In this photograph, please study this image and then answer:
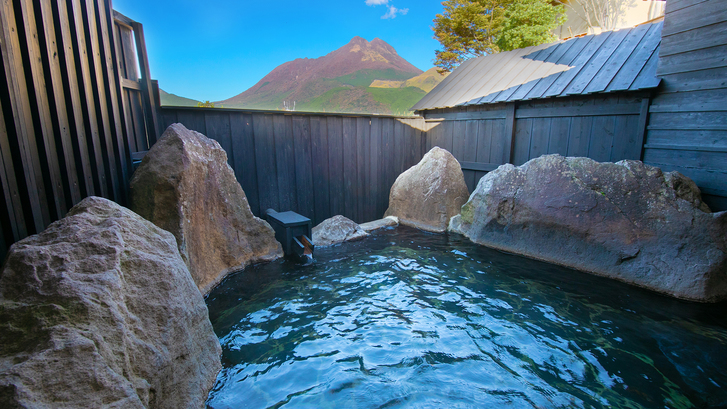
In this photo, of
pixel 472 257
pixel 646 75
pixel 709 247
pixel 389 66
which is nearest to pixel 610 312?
pixel 709 247

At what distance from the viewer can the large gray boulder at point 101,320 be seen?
1.47 meters

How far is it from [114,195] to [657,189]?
6.21 metres

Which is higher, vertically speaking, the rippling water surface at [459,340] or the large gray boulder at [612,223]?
the large gray boulder at [612,223]

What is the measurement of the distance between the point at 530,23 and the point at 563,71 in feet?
26.4

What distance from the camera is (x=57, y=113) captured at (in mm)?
2750

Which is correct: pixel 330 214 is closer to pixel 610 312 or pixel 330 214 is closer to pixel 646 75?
pixel 610 312

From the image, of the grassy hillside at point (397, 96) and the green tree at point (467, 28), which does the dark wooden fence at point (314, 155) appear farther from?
the grassy hillside at point (397, 96)

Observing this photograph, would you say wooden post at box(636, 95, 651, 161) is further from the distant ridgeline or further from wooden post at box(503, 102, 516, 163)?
the distant ridgeline

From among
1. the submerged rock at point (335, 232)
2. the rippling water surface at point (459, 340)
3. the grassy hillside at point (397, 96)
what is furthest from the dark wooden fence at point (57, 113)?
the grassy hillside at point (397, 96)

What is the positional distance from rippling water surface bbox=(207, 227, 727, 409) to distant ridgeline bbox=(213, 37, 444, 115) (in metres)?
30.7

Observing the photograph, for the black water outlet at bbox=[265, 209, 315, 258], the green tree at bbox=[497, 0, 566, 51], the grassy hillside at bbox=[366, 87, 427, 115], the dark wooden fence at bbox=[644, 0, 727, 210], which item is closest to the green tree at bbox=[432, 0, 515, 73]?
the green tree at bbox=[497, 0, 566, 51]

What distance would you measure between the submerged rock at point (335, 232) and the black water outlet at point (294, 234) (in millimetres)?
504

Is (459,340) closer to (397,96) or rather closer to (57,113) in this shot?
(57,113)

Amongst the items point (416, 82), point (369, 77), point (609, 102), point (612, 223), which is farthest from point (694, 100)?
point (369, 77)
